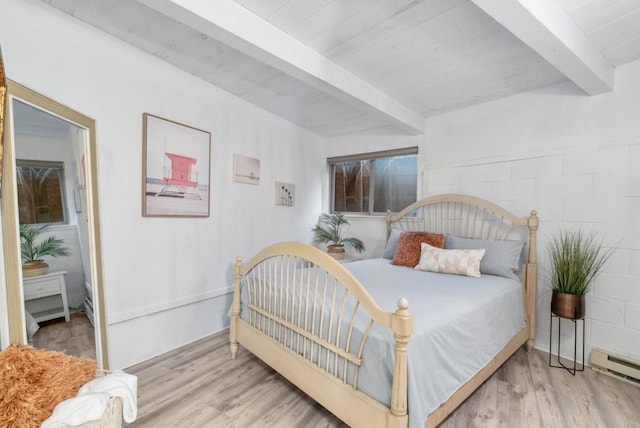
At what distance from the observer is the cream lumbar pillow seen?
2.39m

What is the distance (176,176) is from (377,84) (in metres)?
1.90

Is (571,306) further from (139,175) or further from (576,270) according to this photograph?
(139,175)

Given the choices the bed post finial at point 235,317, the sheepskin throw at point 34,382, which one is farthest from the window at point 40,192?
the bed post finial at point 235,317

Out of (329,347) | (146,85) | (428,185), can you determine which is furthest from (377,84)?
(329,347)

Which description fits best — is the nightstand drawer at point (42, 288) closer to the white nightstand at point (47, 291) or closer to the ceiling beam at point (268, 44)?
the white nightstand at point (47, 291)

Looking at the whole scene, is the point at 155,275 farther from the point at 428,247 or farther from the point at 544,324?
the point at 544,324

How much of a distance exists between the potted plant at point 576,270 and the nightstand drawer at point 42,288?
3.16 meters

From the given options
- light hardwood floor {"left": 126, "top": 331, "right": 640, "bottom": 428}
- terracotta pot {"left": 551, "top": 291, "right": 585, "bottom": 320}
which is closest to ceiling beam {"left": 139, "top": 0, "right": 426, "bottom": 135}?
terracotta pot {"left": 551, "top": 291, "right": 585, "bottom": 320}

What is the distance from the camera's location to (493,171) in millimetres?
2783

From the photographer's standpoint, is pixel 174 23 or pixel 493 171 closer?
pixel 174 23

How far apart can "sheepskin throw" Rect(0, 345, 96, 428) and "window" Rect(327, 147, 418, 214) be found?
10.6ft

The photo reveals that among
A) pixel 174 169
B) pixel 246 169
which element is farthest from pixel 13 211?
pixel 246 169

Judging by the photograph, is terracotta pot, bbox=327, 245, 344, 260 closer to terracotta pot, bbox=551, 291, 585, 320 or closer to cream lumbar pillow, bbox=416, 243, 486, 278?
cream lumbar pillow, bbox=416, 243, 486, 278

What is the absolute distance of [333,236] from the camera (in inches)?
152
